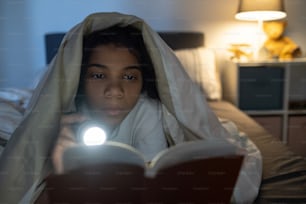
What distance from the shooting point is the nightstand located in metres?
1.22

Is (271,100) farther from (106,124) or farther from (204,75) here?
(106,124)

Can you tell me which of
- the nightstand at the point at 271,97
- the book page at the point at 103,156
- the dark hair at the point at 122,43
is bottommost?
the nightstand at the point at 271,97

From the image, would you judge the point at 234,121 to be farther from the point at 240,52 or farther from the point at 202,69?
the point at 240,52

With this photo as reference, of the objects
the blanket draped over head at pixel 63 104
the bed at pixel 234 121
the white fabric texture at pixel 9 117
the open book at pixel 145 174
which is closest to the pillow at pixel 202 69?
the bed at pixel 234 121

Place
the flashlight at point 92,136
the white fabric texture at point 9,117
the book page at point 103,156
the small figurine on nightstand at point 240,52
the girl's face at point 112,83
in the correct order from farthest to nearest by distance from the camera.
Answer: the small figurine on nightstand at point 240,52
the white fabric texture at point 9,117
the girl's face at point 112,83
the flashlight at point 92,136
the book page at point 103,156

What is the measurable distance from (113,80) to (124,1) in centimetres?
88

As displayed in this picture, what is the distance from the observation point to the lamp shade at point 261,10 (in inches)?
46.2

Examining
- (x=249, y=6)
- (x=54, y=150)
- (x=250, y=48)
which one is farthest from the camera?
(x=250, y=48)

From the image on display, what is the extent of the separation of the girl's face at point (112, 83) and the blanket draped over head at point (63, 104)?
2 centimetres

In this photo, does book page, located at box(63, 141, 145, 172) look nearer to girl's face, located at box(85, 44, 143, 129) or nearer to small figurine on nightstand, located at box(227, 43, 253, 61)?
girl's face, located at box(85, 44, 143, 129)

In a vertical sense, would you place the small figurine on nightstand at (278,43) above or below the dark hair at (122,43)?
below

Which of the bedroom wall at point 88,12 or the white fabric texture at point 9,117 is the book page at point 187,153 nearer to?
the white fabric texture at point 9,117

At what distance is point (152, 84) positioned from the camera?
1.70 feet

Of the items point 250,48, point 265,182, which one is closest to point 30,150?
point 265,182
